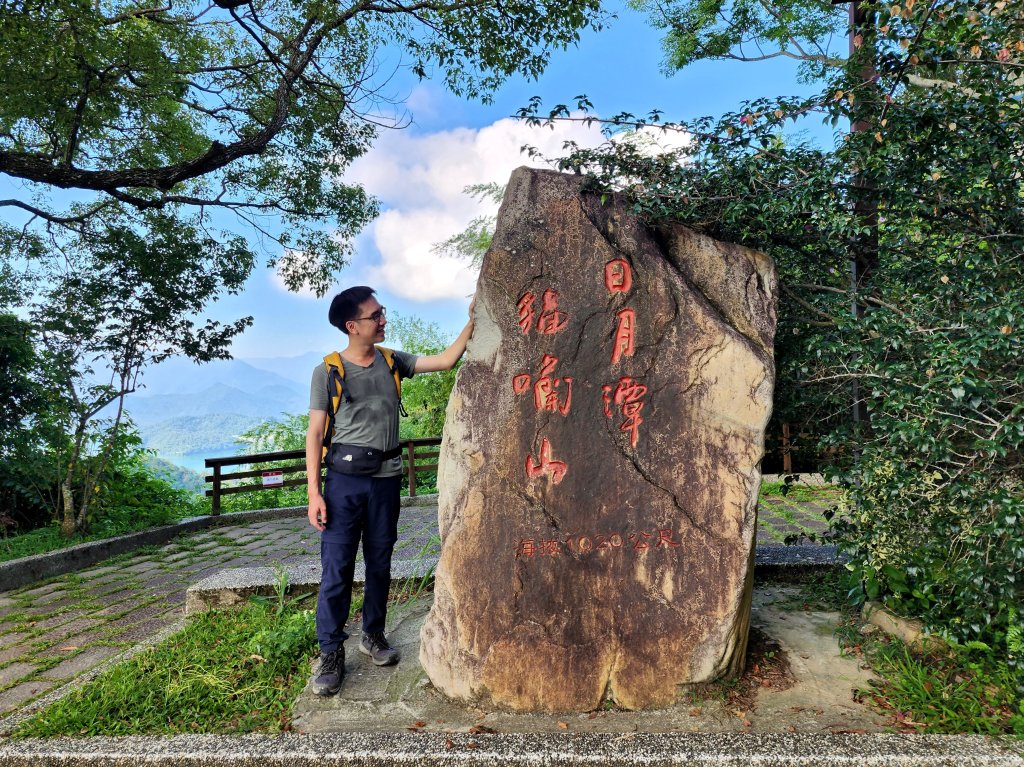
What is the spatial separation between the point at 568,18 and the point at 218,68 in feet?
17.1

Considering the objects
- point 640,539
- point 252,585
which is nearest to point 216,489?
point 252,585

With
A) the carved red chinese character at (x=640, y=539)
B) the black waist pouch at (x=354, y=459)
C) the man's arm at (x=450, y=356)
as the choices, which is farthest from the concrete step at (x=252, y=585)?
the carved red chinese character at (x=640, y=539)

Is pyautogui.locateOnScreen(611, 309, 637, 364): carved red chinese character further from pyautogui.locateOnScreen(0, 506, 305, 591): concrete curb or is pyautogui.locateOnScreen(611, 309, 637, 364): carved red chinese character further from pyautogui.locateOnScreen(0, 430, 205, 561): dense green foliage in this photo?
pyautogui.locateOnScreen(0, 430, 205, 561): dense green foliage

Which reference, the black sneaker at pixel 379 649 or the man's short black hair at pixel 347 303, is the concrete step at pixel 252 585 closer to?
the black sneaker at pixel 379 649

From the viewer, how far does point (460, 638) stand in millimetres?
3430

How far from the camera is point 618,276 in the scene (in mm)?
3537

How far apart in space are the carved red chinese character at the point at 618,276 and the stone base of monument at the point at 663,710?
2150 millimetres

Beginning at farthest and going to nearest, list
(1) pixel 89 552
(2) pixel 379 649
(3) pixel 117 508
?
1. (3) pixel 117 508
2. (1) pixel 89 552
3. (2) pixel 379 649

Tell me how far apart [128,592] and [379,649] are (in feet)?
12.5

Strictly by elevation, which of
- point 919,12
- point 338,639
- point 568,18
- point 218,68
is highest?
point 568,18

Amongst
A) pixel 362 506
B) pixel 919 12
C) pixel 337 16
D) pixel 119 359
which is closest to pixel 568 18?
pixel 337 16

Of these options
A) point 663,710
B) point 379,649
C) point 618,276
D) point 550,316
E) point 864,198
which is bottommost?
point 663,710

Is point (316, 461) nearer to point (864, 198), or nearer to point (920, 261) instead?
point (864, 198)

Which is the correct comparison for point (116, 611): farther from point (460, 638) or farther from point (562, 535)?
point (562, 535)
